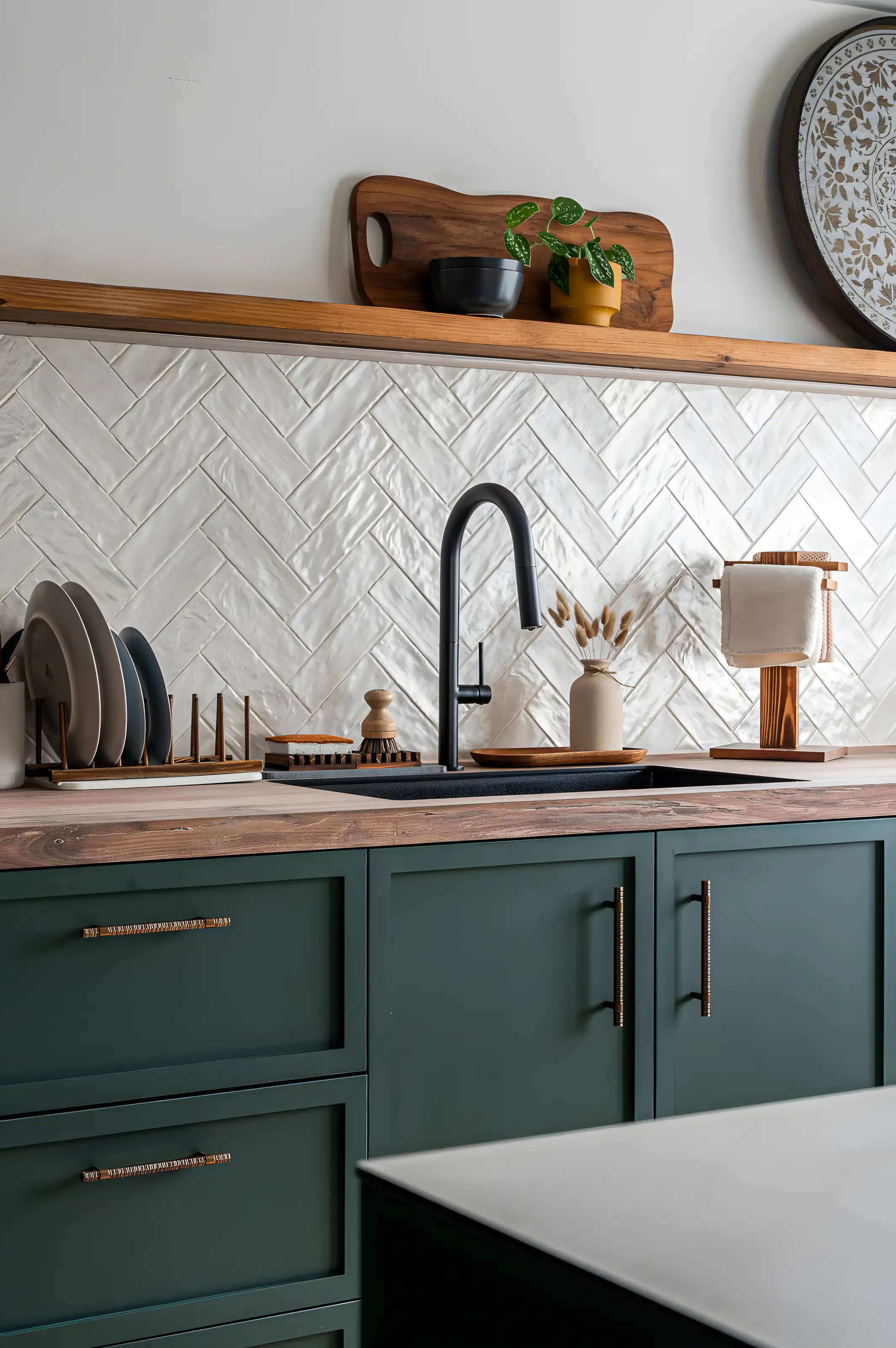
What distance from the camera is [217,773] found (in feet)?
6.70

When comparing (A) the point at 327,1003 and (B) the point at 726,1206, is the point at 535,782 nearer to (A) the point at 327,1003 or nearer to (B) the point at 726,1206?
(A) the point at 327,1003

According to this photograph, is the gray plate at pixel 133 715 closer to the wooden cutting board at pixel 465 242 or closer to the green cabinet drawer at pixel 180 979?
the green cabinet drawer at pixel 180 979

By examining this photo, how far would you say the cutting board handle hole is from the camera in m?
2.44

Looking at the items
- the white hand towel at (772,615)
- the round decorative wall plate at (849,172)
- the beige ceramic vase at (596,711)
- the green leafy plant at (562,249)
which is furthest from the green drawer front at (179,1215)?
the round decorative wall plate at (849,172)

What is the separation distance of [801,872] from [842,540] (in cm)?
113

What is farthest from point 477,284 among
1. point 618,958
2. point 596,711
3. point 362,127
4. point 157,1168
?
point 157,1168

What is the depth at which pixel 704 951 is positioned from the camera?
6.16 ft

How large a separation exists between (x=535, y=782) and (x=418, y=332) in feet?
2.66

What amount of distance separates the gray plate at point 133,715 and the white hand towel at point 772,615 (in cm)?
118

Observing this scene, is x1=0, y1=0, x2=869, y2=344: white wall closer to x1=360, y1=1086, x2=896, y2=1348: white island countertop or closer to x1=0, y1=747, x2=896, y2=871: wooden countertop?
x1=0, y1=747, x2=896, y2=871: wooden countertop

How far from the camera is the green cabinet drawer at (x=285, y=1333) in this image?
1542 millimetres

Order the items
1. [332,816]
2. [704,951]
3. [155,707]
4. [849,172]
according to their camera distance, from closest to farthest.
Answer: [332,816] < [704,951] < [155,707] < [849,172]

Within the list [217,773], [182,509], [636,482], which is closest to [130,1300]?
[217,773]

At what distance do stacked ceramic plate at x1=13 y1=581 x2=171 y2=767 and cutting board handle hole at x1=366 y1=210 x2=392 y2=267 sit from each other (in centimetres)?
84
